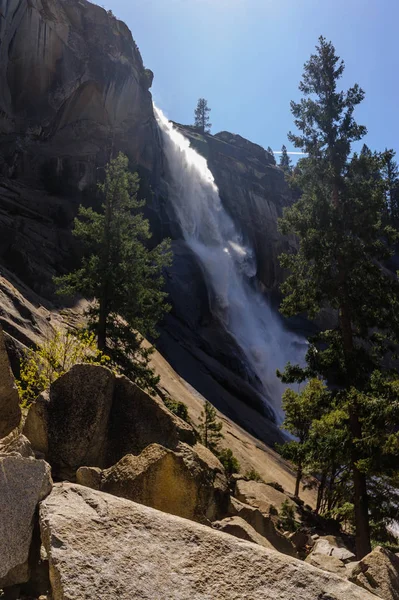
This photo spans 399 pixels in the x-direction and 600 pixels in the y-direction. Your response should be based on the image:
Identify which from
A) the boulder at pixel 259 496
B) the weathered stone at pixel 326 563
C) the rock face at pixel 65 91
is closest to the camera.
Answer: the weathered stone at pixel 326 563

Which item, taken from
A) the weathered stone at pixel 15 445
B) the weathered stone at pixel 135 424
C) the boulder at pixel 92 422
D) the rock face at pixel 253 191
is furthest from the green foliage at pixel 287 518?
the rock face at pixel 253 191

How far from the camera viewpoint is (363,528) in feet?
38.0

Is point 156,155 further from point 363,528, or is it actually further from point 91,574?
point 91,574

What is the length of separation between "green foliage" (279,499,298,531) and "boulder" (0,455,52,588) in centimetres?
1303

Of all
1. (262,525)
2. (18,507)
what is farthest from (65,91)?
(18,507)

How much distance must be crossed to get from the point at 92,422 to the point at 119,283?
12.0m

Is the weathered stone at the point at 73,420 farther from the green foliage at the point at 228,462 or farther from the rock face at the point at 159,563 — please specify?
the green foliage at the point at 228,462

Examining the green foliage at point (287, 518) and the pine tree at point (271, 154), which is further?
the pine tree at point (271, 154)

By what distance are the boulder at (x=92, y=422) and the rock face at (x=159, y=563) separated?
288cm

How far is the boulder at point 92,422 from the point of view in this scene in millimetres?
A: 6723

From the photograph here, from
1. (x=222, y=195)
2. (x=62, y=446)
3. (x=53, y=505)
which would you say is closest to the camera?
(x=53, y=505)

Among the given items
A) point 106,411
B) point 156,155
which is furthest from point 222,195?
point 106,411

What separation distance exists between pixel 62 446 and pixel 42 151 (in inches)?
1664

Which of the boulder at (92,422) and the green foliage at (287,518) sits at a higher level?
the boulder at (92,422)
